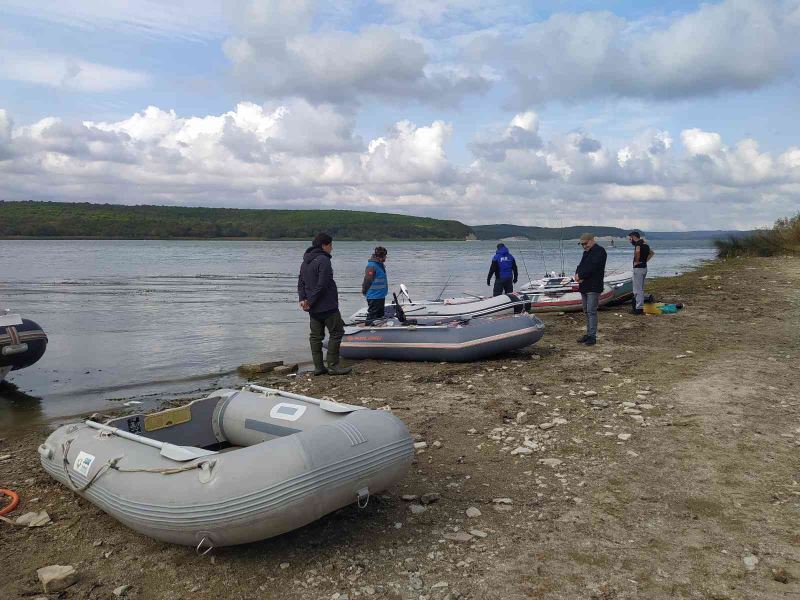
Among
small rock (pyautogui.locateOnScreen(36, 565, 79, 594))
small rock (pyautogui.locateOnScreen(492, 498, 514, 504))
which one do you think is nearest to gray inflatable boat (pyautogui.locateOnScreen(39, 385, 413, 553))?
small rock (pyautogui.locateOnScreen(36, 565, 79, 594))

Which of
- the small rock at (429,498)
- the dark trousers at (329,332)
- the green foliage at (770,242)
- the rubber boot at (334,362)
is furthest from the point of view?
the green foliage at (770,242)

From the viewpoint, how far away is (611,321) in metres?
14.0

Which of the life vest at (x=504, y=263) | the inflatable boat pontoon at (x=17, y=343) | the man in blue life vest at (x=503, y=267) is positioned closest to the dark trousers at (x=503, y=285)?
the man in blue life vest at (x=503, y=267)

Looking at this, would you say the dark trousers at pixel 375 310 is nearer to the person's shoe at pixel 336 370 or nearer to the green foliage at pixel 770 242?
the person's shoe at pixel 336 370

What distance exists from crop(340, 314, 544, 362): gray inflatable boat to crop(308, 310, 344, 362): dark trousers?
1296 mm

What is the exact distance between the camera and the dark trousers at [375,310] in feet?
37.5

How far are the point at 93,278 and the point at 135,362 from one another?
25551 millimetres

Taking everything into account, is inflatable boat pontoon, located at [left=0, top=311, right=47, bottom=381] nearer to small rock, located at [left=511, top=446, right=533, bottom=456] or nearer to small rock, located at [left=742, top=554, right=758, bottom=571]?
small rock, located at [left=511, top=446, right=533, bottom=456]

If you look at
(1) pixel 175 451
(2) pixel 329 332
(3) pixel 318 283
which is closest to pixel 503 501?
(1) pixel 175 451

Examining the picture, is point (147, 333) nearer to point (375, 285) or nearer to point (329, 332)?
point (375, 285)

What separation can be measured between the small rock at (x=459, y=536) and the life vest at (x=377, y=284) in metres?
6.99

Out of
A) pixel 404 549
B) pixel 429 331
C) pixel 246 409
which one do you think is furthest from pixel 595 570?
pixel 429 331

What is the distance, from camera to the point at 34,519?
477 centimetres

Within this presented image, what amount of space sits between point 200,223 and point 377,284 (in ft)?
350
